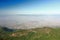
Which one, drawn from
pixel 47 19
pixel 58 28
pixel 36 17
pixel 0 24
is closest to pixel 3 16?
pixel 0 24

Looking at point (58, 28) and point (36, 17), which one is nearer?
point (36, 17)

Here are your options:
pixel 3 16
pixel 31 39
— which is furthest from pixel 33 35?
pixel 3 16

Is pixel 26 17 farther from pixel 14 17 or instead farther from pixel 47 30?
pixel 47 30

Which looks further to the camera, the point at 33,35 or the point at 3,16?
the point at 33,35

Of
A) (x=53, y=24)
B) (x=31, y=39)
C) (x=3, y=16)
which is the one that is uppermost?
(x=3, y=16)

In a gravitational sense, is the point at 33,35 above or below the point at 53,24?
below

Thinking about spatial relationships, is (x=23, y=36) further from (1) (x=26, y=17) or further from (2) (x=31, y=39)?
(1) (x=26, y=17)
